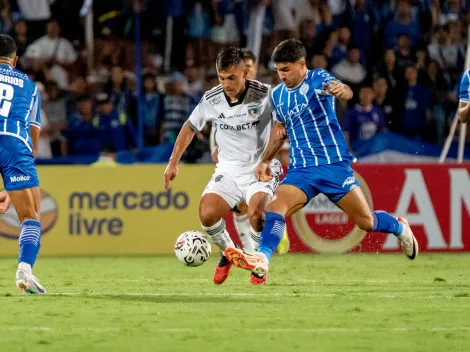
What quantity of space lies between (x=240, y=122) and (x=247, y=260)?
6.07ft

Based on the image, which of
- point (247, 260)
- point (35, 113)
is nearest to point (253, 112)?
point (247, 260)

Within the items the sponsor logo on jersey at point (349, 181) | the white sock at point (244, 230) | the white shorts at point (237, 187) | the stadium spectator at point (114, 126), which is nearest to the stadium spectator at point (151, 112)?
the stadium spectator at point (114, 126)

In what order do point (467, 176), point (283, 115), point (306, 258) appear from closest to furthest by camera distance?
point (283, 115) → point (306, 258) → point (467, 176)

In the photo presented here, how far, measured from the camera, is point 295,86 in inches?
352

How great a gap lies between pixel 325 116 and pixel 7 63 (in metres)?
2.72

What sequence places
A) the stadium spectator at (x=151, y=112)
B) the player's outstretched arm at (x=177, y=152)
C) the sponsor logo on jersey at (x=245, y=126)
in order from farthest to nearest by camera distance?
1. the stadium spectator at (x=151, y=112)
2. the sponsor logo on jersey at (x=245, y=126)
3. the player's outstretched arm at (x=177, y=152)

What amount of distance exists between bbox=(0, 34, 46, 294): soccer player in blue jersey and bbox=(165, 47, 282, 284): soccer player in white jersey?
1438 mm

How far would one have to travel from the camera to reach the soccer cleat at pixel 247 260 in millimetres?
8086

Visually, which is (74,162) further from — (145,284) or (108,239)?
(145,284)

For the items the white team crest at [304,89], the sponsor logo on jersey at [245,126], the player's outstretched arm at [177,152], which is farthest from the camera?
the sponsor logo on jersey at [245,126]

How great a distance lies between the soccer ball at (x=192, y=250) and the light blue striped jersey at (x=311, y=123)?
1.16 m

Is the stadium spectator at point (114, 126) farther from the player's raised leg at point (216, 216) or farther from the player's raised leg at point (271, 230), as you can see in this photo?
the player's raised leg at point (271, 230)

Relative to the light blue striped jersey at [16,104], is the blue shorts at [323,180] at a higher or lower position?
lower

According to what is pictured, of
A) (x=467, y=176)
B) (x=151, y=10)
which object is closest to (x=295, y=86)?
(x=467, y=176)
